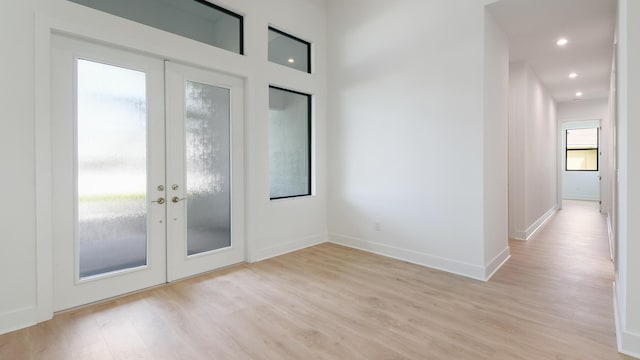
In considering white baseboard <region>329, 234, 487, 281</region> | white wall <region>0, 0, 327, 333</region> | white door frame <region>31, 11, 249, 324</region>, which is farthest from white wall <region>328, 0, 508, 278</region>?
white door frame <region>31, 11, 249, 324</region>

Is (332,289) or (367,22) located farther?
(367,22)

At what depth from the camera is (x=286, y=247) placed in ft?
14.9

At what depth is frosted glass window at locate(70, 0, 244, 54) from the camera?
3.04 meters

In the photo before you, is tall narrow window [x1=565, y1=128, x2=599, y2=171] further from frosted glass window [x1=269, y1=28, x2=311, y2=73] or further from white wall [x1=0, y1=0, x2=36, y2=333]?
white wall [x1=0, y1=0, x2=36, y2=333]

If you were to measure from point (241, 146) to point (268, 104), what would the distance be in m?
0.76

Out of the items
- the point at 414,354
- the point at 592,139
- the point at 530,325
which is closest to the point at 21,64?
the point at 414,354

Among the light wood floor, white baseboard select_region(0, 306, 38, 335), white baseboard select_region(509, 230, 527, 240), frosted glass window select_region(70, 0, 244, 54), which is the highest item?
frosted glass window select_region(70, 0, 244, 54)

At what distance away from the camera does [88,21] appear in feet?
9.02

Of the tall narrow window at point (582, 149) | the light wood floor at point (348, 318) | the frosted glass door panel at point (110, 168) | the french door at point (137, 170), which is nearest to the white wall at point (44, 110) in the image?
the french door at point (137, 170)

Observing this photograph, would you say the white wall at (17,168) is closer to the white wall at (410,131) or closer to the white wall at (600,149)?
the white wall at (410,131)

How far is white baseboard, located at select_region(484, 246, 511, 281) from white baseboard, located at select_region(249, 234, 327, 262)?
2490 millimetres

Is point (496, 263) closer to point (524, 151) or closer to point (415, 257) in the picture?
point (415, 257)

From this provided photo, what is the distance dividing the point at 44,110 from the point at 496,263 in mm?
4935

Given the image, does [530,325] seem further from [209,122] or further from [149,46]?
[149,46]
